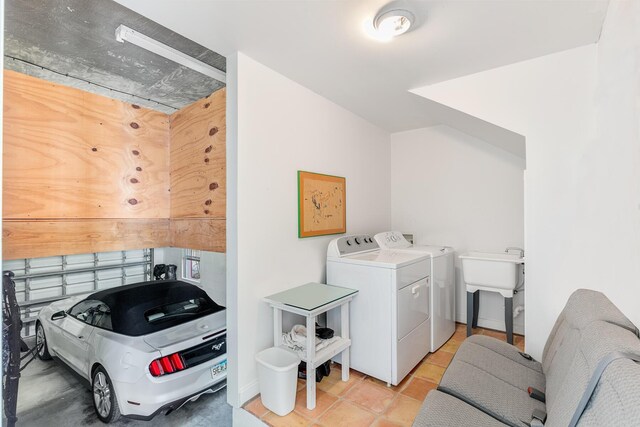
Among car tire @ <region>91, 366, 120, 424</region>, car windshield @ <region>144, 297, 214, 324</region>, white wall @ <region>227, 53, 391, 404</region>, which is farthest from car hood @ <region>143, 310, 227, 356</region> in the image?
white wall @ <region>227, 53, 391, 404</region>

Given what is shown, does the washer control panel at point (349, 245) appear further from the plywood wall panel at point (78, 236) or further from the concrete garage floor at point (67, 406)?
the plywood wall panel at point (78, 236)

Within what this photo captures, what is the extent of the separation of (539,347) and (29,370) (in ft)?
12.8

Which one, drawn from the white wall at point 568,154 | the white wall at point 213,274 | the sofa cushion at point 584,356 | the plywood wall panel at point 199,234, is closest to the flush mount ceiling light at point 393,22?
the white wall at point 568,154

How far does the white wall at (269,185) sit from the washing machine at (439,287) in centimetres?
83

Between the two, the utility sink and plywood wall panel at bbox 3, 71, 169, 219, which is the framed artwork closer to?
the utility sink

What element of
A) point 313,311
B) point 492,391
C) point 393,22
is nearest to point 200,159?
point 313,311

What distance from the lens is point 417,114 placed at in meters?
3.02

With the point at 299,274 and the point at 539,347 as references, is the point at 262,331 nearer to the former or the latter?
the point at 299,274

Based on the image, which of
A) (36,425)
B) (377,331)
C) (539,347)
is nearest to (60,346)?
(36,425)

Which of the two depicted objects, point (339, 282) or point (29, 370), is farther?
point (339, 282)

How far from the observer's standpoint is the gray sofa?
29.4 inches

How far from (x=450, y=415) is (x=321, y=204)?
175 centimetres

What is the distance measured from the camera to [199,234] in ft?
8.45

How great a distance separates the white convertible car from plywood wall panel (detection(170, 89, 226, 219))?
848 millimetres
